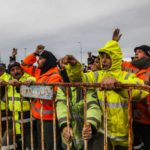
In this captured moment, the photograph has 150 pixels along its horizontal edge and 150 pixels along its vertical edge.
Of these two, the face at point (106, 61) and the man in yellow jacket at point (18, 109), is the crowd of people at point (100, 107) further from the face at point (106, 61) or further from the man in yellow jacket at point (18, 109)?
the man in yellow jacket at point (18, 109)

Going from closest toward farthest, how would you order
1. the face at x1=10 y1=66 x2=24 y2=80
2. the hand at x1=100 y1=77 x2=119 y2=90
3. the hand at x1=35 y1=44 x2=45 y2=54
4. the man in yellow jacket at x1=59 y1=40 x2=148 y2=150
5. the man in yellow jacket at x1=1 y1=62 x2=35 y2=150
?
the hand at x1=100 y1=77 x2=119 y2=90, the man in yellow jacket at x1=59 y1=40 x2=148 y2=150, the man in yellow jacket at x1=1 y1=62 x2=35 y2=150, the face at x1=10 y1=66 x2=24 y2=80, the hand at x1=35 y1=44 x2=45 y2=54

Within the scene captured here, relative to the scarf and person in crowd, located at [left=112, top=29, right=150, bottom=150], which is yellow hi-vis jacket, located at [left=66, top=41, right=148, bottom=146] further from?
the scarf

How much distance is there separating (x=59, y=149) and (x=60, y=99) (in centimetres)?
95

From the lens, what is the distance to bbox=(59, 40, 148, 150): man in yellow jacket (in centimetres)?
349

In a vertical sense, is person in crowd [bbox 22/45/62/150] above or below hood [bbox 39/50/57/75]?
below

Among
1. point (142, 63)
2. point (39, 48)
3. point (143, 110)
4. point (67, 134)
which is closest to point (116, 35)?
point (142, 63)

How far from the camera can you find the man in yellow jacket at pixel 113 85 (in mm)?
3487

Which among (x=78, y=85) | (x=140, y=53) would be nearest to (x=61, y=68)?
(x=78, y=85)

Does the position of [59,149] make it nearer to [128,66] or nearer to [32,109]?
[32,109]

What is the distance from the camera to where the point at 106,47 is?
404 cm

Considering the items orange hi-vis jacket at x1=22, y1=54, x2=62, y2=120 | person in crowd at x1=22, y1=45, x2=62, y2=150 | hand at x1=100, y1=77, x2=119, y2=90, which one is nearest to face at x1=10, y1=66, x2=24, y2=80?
person in crowd at x1=22, y1=45, x2=62, y2=150

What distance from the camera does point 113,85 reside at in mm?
3324

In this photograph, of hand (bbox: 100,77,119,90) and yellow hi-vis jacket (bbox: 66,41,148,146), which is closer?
hand (bbox: 100,77,119,90)

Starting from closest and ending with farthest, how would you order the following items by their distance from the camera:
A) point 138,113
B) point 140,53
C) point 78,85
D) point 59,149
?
1. point 78,85
2. point 138,113
3. point 59,149
4. point 140,53
